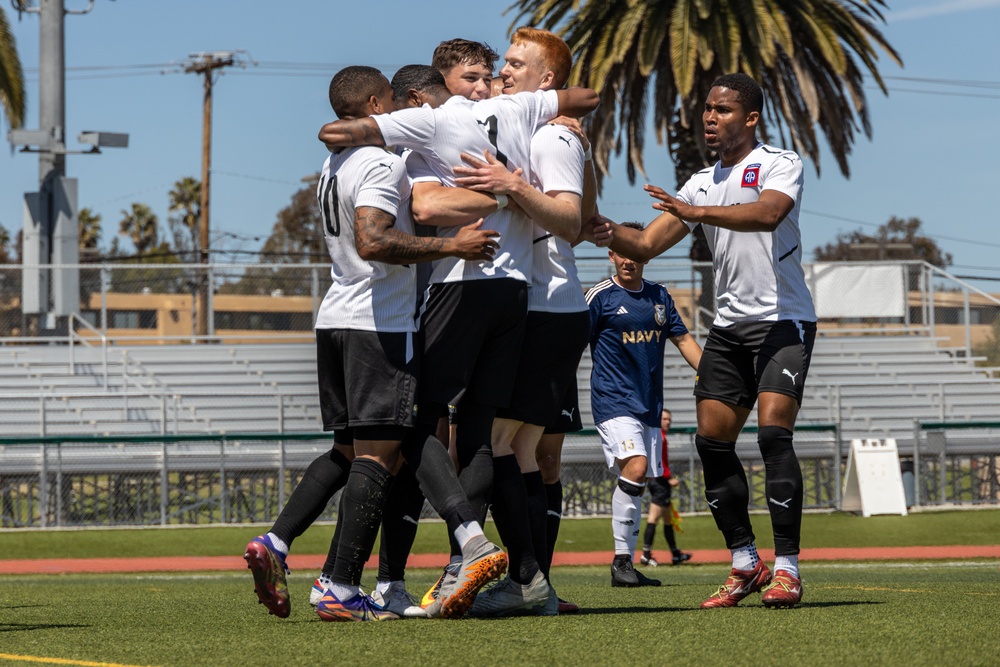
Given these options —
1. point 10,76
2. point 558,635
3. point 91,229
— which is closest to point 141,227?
point 91,229

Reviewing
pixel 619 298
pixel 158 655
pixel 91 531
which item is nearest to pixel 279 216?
pixel 91 531

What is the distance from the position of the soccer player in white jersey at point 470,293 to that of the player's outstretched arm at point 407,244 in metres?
0.25

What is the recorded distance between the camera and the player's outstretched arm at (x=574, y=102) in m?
5.34

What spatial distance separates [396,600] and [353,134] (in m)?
1.90

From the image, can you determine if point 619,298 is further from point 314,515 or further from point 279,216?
point 279,216

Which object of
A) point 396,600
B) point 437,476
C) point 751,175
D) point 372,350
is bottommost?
point 396,600

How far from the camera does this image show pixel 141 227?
Result: 3039 inches

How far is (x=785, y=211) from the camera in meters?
5.48

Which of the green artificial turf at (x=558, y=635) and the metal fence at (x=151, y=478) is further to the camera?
the metal fence at (x=151, y=478)

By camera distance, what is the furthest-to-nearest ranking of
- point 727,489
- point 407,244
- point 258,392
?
point 258,392
point 727,489
point 407,244

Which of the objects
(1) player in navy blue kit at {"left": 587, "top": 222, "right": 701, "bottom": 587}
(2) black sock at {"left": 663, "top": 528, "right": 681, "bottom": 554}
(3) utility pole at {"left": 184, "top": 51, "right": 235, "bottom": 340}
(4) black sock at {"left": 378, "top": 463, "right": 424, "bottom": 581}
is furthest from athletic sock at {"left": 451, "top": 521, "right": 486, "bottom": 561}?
(3) utility pole at {"left": 184, "top": 51, "right": 235, "bottom": 340}

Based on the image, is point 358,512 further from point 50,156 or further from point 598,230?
point 50,156

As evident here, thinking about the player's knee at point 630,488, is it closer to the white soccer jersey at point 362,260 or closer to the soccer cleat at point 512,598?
the soccer cleat at point 512,598

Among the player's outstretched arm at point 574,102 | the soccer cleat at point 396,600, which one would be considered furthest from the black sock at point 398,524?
the player's outstretched arm at point 574,102
